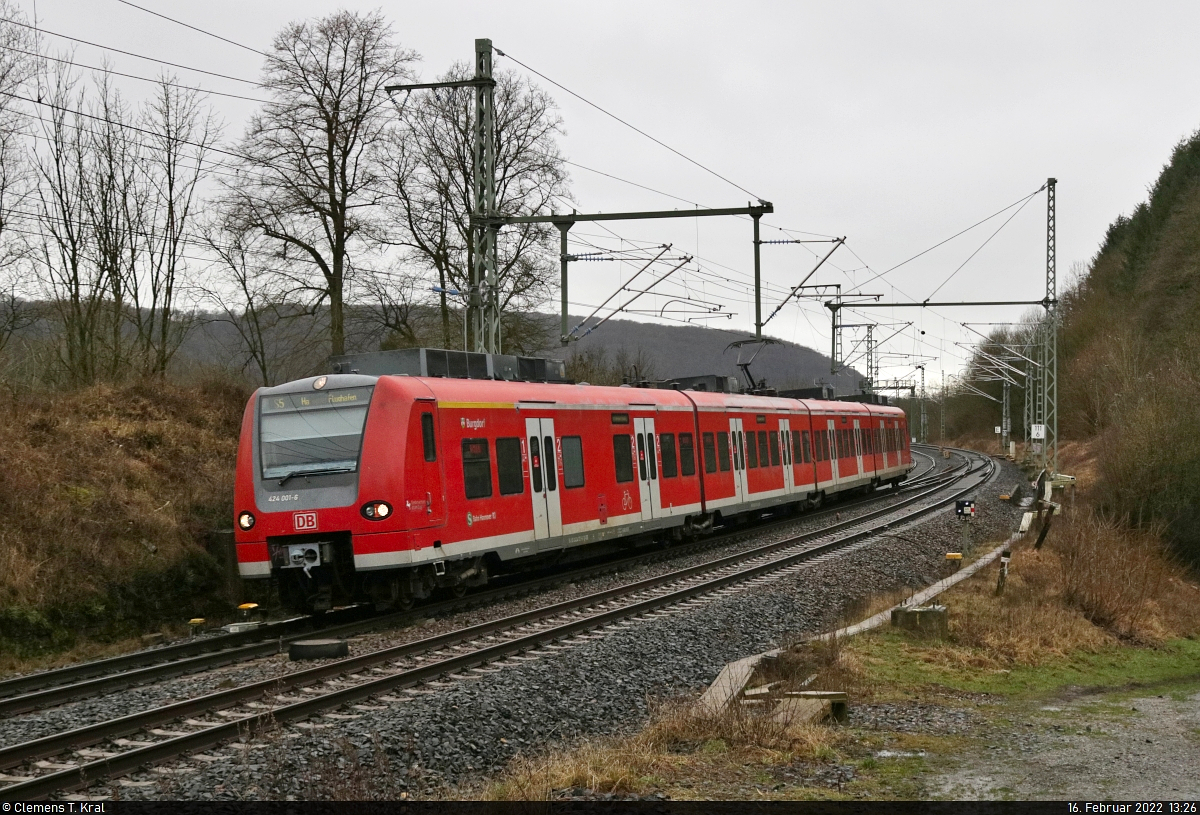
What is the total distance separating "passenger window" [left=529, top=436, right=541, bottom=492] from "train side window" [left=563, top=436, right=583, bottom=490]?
0.82 m

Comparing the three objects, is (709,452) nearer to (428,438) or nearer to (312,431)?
(428,438)

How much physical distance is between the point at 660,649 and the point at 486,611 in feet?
9.99

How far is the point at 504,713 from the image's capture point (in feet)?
28.1

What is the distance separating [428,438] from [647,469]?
7.10m

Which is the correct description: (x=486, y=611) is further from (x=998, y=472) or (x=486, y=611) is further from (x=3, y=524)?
(x=998, y=472)

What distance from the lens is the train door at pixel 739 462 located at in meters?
23.9

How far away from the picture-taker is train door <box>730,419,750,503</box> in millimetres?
23891

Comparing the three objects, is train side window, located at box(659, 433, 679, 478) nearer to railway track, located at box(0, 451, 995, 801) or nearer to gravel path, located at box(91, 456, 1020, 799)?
railway track, located at box(0, 451, 995, 801)

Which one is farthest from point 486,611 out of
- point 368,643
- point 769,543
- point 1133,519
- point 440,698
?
point 1133,519

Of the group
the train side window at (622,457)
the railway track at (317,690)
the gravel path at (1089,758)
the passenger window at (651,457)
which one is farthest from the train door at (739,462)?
the gravel path at (1089,758)

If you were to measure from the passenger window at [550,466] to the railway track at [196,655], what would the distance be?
1441mm

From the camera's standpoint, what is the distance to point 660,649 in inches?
448

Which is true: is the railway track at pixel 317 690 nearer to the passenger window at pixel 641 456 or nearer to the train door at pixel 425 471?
the train door at pixel 425 471

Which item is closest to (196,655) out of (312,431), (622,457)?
(312,431)
